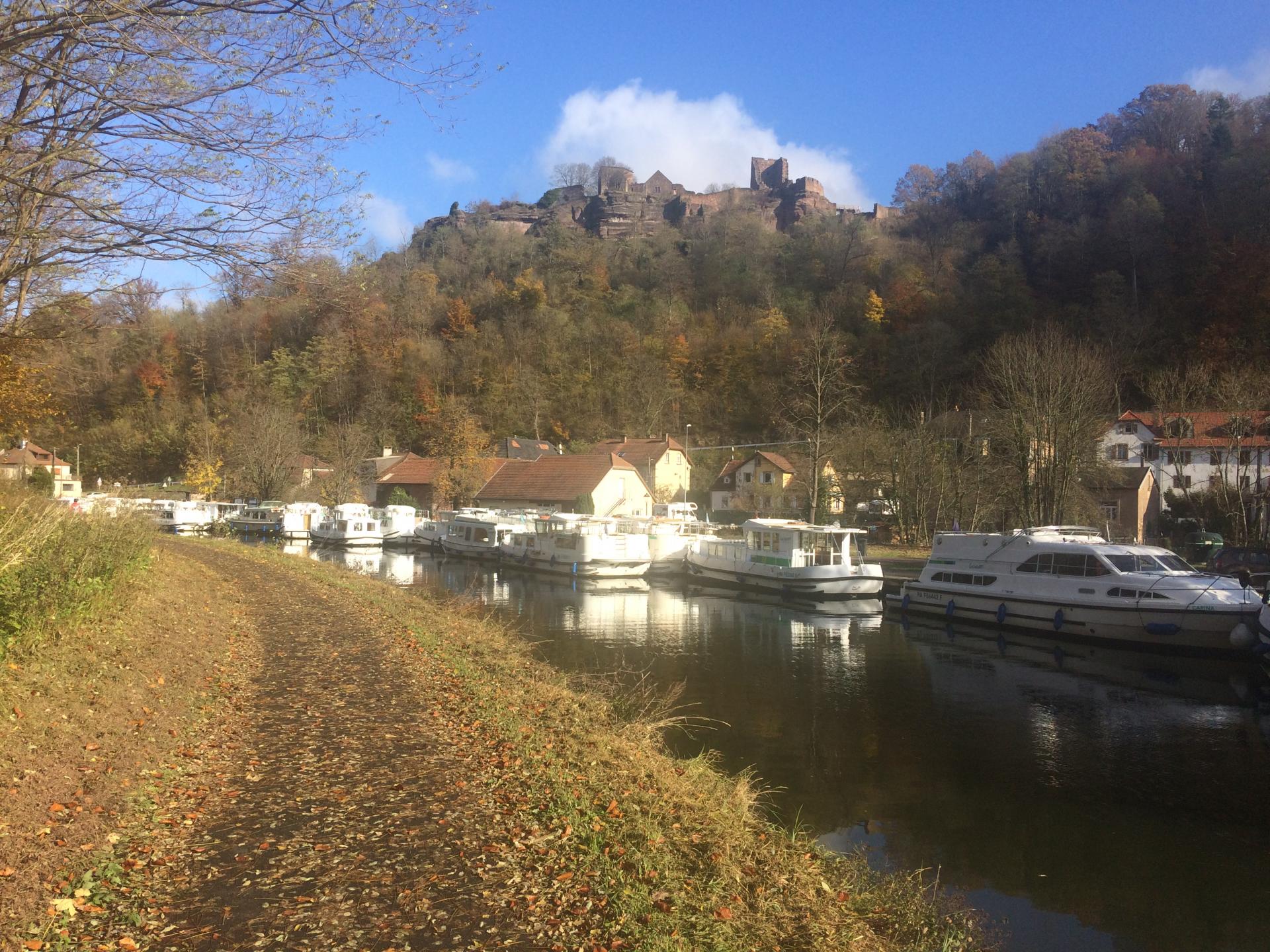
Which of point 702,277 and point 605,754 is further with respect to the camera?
point 702,277

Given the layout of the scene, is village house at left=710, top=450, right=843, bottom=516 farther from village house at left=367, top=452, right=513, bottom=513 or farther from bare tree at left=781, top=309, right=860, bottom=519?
village house at left=367, top=452, right=513, bottom=513

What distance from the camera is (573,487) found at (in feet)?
203

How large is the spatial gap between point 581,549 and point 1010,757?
27.8 metres

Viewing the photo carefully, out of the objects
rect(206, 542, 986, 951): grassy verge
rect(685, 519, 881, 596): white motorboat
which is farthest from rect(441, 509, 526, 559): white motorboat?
rect(206, 542, 986, 951): grassy verge

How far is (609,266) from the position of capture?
11100 centimetres

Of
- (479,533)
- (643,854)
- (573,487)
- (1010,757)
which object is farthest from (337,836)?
(573,487)

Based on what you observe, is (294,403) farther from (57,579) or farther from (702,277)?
(57,579)

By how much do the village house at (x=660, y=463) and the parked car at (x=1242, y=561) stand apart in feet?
148

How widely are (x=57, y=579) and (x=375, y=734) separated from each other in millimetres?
3705

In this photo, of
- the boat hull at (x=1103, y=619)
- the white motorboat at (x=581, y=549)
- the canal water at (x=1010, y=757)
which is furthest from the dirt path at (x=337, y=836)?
the white motorboat at (x=581, y=549)

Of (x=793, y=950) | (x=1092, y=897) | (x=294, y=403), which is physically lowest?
(x=1092, y=897)

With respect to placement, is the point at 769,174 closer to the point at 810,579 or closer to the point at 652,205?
the point at 652,205

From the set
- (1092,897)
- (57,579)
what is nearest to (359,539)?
(57,579)

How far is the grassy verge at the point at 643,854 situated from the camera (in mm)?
5625
